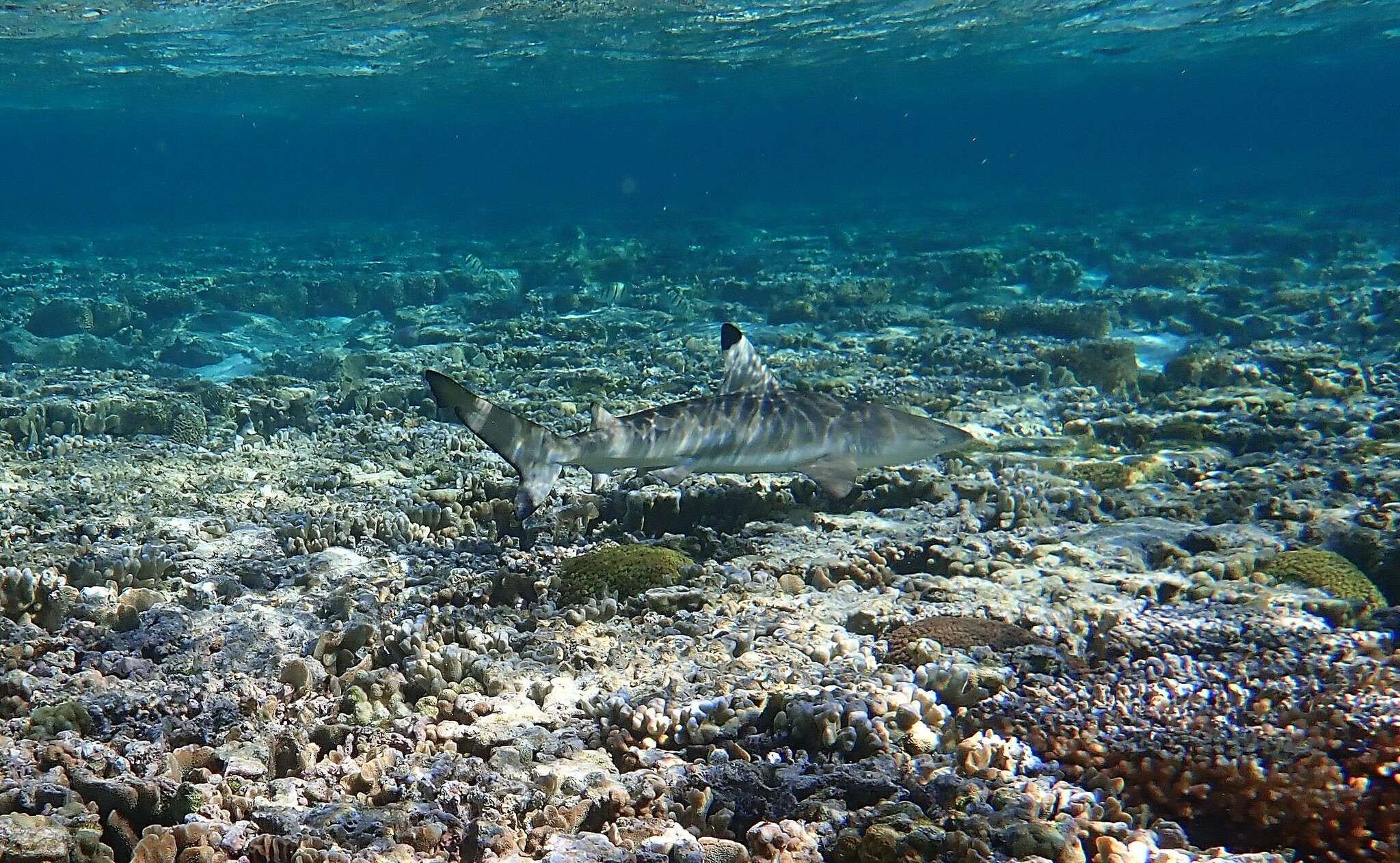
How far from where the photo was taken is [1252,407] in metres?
12.8

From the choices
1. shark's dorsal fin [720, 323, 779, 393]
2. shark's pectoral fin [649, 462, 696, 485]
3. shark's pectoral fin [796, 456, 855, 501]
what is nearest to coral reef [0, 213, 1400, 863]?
shark's pectoral fin [796, 456, 855, 501]

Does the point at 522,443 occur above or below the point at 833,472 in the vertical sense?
above

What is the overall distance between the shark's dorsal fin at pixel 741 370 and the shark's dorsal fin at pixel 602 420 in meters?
1.42

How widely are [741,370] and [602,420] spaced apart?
5.40 ft

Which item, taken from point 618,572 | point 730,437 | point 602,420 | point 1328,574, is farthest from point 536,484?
point 1328,574

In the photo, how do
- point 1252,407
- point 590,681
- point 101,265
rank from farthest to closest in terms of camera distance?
1. point 101,265
2. point 1252,407
3. point 590,681

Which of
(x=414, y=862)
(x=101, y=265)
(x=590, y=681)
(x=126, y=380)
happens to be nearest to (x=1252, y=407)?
(x=590, y=681)

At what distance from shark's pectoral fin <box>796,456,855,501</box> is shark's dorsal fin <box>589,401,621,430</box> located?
1769 millimetres

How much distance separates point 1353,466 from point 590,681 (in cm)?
942

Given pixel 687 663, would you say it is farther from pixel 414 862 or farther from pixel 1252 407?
pixel 1252 407

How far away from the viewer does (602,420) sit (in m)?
6.46

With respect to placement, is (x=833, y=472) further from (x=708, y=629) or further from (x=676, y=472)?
(x=708, y=629)

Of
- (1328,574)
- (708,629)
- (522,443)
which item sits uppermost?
(522,443)

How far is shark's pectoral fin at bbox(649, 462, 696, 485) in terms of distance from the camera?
685 cm
